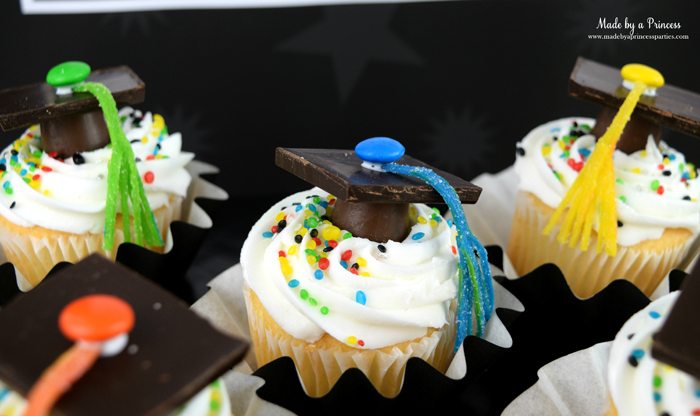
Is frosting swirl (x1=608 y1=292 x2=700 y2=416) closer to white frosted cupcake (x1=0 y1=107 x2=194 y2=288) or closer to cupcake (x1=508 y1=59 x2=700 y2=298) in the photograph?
cupcake (x1=508 y1=59 x2=700 y2=298)

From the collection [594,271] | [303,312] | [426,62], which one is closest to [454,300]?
[303,312]

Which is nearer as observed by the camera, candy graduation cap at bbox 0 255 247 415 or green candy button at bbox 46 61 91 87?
candy graduation cap at bbox 0 255 247 415

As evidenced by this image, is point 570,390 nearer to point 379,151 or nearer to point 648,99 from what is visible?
point 379,151

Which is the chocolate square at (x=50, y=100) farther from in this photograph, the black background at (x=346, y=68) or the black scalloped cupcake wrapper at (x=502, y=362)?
the black scalloped cupcake wrapper at (x=502, y=362)

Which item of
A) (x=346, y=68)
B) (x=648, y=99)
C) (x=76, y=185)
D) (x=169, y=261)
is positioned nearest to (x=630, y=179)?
(x=648, y=99)

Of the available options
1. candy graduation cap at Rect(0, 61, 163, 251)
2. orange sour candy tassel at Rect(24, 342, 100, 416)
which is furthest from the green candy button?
Result: orange sour candy tassel at Rect(24, 342, 100, 416)
